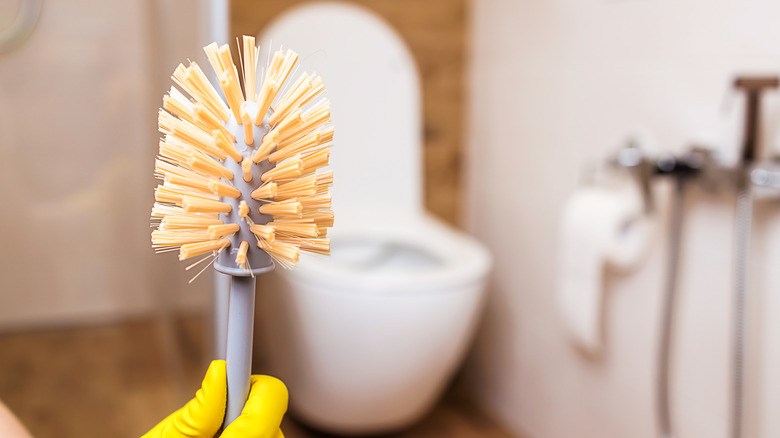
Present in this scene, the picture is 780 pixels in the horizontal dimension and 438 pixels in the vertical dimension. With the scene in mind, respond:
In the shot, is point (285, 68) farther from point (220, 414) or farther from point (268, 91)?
point (220, 414)

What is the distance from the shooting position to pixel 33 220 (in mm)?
957

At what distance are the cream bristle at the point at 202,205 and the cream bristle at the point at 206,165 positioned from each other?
0.01 m

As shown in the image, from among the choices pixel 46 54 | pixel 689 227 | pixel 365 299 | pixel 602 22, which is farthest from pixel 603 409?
pixel 46 54

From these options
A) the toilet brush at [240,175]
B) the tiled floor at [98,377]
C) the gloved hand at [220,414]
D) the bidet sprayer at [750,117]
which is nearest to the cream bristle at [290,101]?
the toilet brush at [240,175]

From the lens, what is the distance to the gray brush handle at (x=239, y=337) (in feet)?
1.07

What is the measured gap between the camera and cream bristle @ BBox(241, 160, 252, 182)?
12.1 inches

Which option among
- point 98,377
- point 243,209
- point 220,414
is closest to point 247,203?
point 243,209

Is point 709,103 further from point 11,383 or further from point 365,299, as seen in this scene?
point 11,383

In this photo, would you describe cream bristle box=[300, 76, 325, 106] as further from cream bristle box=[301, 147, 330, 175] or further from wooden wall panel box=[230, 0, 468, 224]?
wooden wall panel box=[230, 0, 468, 224]

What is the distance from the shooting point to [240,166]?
32cm

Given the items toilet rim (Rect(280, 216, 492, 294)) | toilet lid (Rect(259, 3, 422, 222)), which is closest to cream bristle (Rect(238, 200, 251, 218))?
toilet rim (Rect(280, 216, 492, 294))

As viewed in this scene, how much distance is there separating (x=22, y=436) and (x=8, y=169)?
61 centimetres

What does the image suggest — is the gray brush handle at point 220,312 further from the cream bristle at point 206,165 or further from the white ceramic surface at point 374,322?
the cream bristle at point 206,165

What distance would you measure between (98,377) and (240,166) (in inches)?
35.2
